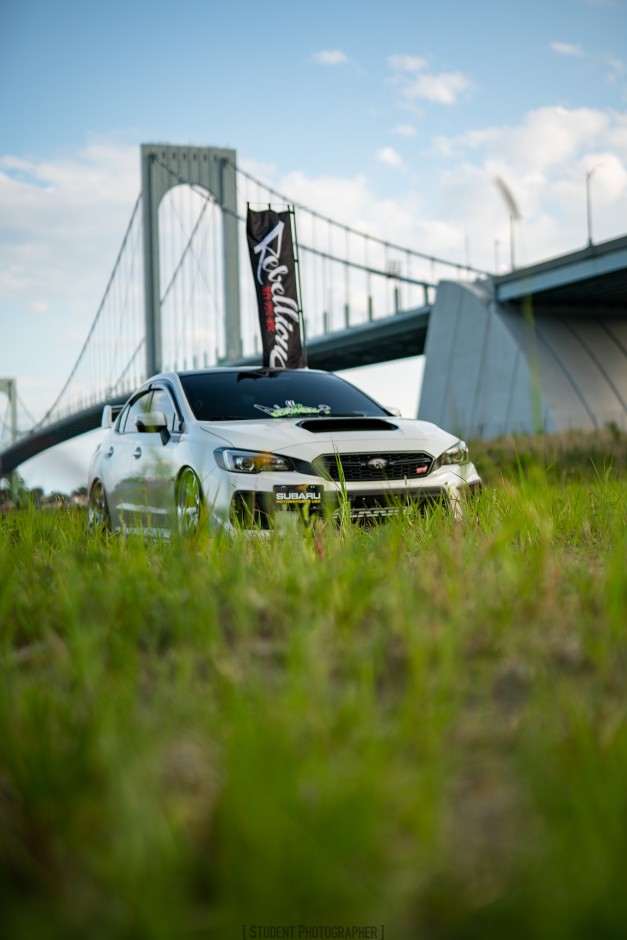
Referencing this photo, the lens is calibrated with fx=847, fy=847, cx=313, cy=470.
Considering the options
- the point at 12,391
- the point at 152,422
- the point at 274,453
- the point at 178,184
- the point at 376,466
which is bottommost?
the point at 376,466

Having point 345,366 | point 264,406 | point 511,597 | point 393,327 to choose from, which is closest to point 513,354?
point 393,327

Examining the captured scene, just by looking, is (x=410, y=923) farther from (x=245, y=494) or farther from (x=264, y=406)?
(x=264, y=406)

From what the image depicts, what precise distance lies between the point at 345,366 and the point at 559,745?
145 ft

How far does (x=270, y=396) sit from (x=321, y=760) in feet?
17.5

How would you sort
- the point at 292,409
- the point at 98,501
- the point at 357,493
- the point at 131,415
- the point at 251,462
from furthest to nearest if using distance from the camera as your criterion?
the point at 98,501 → the point at 131,415 → the point at 292,409 → the point at 357,493 → the point at 251,462

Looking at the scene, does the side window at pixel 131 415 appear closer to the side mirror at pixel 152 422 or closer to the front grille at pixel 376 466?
the side mirror at pixel 152 422

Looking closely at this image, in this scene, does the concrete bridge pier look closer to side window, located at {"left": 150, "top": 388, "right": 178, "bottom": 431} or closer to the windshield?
the windshield

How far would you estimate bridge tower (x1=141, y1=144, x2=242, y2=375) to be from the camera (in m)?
43.5

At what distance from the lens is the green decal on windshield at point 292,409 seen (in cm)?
619

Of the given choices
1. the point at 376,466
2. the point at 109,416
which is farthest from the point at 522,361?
the point at 376,466

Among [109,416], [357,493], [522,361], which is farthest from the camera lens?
[522,361]

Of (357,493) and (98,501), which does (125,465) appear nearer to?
(98,501)

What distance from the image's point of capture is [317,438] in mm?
5406

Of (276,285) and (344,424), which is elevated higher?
(276,285)
